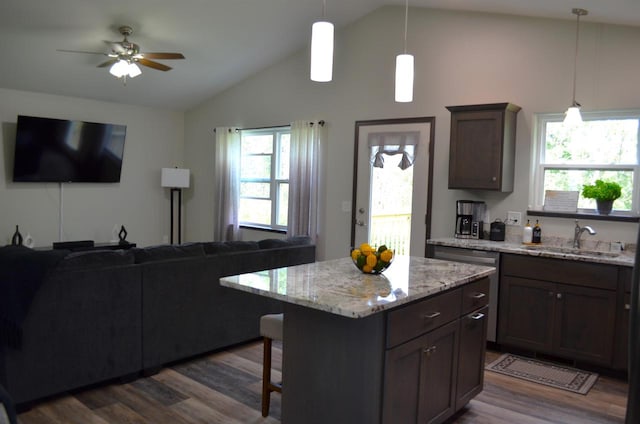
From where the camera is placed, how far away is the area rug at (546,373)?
3.65 metres

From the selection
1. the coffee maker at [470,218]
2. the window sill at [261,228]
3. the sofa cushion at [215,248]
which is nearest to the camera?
the sofa cushion at [215,248]

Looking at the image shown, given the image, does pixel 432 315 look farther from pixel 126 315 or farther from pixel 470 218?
pixel 470 218

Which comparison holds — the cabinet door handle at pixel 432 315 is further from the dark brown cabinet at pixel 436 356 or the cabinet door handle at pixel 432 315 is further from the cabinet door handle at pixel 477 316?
the cabinet door handle at pixel 477 316

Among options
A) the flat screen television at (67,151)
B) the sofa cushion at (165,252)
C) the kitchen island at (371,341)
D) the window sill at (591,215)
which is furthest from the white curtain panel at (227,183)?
the kitchen island at (371,341)

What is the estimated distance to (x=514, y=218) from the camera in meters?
4.73

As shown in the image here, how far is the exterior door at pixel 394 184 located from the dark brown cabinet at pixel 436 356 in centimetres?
224

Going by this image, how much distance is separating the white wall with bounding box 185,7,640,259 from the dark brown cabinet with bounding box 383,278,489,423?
2.01 metres

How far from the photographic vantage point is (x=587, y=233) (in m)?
4.34

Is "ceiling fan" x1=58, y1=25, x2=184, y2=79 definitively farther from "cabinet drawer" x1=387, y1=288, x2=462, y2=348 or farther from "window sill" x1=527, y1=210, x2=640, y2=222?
"window sill" x1=527, y1=210, x2=640, y2=222

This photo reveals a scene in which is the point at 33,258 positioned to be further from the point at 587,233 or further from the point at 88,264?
the point at 587,233

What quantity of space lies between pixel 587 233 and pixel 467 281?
85.4 inches

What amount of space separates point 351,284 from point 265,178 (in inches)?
183

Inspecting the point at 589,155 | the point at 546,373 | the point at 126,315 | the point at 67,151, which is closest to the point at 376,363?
the point at 126,315

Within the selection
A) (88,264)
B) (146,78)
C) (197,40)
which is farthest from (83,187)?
(88,264)
